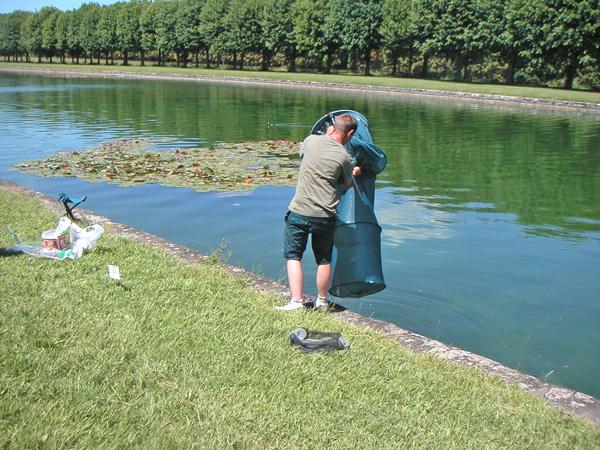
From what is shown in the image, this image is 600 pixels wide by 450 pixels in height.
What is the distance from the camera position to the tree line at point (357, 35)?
54.0 meters

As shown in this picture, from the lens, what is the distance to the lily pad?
46.2ft

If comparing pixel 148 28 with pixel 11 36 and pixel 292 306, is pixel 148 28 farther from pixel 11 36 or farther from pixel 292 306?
pixel 292 306

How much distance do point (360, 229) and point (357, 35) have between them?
73.8 meters

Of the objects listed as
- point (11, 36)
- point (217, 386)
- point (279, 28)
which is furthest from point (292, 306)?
point (11, 36)

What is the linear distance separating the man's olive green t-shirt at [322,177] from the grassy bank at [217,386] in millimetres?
1053

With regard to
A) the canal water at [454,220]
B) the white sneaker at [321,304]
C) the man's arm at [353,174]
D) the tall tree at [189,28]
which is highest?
the tall tree at [189,28]

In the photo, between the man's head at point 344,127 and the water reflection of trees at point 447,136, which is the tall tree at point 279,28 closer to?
the water reflection of trees at point 447,136

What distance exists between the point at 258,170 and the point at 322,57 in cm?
7156

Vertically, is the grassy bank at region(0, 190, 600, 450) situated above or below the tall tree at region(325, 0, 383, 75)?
below

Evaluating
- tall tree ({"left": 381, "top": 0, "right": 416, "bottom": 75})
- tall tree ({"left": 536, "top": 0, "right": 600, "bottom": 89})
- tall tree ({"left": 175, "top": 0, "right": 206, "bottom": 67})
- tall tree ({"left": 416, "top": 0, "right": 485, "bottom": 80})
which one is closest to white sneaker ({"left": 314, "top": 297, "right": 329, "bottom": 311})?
tall tree ({"left": 536, "top": 0, "right": 600, "bottom": 89})

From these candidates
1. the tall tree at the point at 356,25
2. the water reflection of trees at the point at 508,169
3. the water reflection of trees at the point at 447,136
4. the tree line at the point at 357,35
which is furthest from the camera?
the tall tree at the point at 356,25

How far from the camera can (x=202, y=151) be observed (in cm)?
1803

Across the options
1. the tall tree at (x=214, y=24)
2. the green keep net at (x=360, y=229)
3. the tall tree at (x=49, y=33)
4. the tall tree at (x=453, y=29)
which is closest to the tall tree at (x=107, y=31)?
the tall tree at (x=49, y=33)

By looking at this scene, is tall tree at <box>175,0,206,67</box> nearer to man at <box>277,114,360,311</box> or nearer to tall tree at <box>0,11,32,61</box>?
tall tree at <box>0,11,32,61</box>
